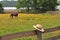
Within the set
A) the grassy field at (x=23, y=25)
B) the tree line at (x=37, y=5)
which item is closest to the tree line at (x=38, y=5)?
the tree line at (x=37, y=5)

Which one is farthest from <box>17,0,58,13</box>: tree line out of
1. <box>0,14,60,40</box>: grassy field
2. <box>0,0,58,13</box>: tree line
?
<box>0,14,60,40</box>: grassy field

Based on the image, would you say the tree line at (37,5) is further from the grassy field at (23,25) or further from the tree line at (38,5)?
the grassy field at (23,25)

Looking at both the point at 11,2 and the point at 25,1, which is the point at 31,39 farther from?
the point at 11,2

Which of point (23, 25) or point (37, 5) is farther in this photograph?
point (37, 5)

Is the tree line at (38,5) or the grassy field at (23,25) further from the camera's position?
the tree line at (38,5)

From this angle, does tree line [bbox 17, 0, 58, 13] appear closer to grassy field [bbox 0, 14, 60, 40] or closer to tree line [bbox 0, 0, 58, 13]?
tree line [bbox 0, 0, 58, 13]

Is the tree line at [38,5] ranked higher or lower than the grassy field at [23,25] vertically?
lower

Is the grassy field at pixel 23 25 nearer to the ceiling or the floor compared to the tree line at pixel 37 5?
nearer to the ceiling

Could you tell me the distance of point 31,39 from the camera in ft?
35.2

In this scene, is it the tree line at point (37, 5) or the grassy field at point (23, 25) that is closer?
the grassy field at point (23, 25)

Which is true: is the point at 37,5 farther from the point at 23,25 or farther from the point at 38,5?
the point at 23,25

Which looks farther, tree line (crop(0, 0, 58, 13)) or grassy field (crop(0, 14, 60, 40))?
tree line (crop(0, 0, 58, 13))

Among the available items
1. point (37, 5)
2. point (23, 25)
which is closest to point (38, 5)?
point (37, 5)

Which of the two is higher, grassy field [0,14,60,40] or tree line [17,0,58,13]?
grassy field [0,14,60,40]
